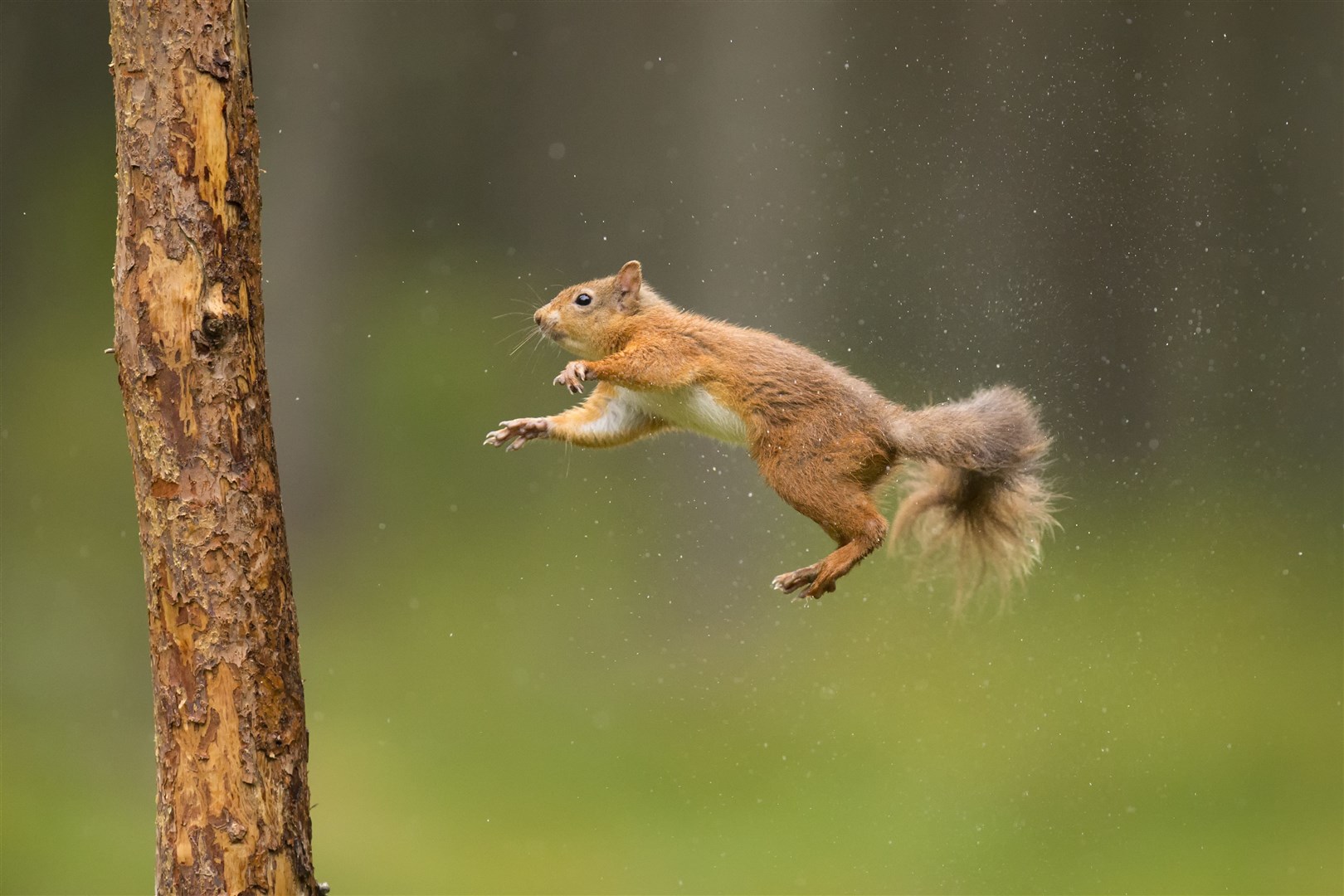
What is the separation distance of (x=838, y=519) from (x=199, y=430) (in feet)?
3.80

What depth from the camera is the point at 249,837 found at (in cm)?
258

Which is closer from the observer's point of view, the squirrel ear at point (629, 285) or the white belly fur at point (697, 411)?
the white belly fur at point (697, 411)

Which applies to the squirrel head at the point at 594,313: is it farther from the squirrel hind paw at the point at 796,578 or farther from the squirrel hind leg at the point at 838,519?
the squirrel hind paw at the point at 796,578

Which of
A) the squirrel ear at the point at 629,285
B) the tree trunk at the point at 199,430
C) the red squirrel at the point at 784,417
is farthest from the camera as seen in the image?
the squirrel ear at the point at 629,285

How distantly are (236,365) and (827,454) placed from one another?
108cm

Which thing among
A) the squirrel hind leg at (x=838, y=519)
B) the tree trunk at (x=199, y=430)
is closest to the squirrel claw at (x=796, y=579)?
the squirrel hind leg at (x=838, y=519)

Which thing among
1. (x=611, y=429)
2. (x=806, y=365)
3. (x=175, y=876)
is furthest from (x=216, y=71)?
(x=175, y=876)

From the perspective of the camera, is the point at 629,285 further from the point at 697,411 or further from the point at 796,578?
the point at 796,578

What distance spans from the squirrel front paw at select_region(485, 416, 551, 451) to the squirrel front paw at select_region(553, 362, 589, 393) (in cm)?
17

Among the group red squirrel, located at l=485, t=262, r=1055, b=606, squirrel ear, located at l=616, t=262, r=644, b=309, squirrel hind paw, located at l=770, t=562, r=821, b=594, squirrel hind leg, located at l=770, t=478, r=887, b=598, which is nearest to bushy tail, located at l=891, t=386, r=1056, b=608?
red squirrel, located at l=485, t=262, r=1055, b=606

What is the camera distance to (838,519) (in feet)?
8.75

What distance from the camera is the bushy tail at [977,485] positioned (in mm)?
2746

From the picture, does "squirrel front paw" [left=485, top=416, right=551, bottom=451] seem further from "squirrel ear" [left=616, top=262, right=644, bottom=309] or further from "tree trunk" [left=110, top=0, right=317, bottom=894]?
"tree trunk" [left=110, top=0, right=317, bottom=894]

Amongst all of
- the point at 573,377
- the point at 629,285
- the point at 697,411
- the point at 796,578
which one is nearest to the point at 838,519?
the point at 796,578
